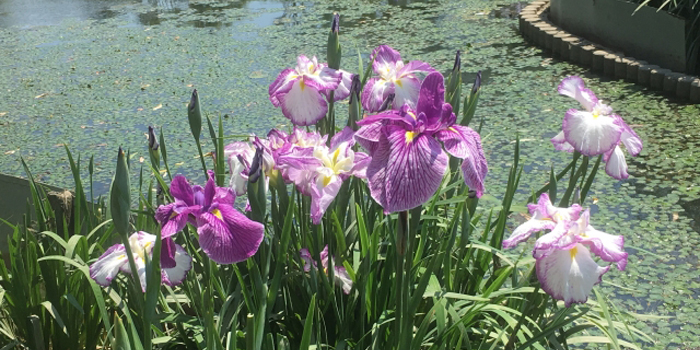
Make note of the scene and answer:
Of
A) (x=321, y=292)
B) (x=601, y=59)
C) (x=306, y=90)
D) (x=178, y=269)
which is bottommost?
(x=601, y=59)

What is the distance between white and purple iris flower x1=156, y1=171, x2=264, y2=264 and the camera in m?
0.97

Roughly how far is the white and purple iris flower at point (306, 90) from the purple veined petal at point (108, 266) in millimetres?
422

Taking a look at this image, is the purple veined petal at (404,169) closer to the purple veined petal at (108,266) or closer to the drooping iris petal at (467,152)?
the drooping iris petal at (467,152)

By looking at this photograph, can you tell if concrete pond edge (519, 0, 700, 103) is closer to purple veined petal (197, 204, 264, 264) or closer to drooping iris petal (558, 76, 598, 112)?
drooping iris petal (558, 76, 598, 112)

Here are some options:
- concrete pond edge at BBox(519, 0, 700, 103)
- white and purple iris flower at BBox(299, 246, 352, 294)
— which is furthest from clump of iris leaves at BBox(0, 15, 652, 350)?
concrete pond edge at BBox(519, 0, 700, 103)

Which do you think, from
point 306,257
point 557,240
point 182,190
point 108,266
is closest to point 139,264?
point 108,266

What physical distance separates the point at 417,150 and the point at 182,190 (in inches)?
14.8

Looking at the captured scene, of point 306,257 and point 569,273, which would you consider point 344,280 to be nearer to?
point 306,257

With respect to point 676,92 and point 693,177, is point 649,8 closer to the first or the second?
point 676,92

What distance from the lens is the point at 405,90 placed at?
54.6 inches

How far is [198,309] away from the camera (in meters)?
1.36

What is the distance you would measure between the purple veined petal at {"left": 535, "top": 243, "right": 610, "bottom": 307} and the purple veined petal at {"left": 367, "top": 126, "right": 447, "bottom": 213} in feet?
0.85

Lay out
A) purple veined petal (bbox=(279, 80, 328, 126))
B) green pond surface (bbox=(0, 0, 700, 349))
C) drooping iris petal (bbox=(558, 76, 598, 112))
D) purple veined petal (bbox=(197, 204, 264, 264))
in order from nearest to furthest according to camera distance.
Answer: purple veined petal (bbox=(197, 204, 264, 264))
drooping iris petal (bbox=(558, 76, 598, 112))
purple veined petal (bbox=(279, 80, 328, 126))
green pond surface (bbox=(0, 0, 700, 349))

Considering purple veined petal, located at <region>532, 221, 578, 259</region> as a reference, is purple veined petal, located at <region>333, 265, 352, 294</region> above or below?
below
